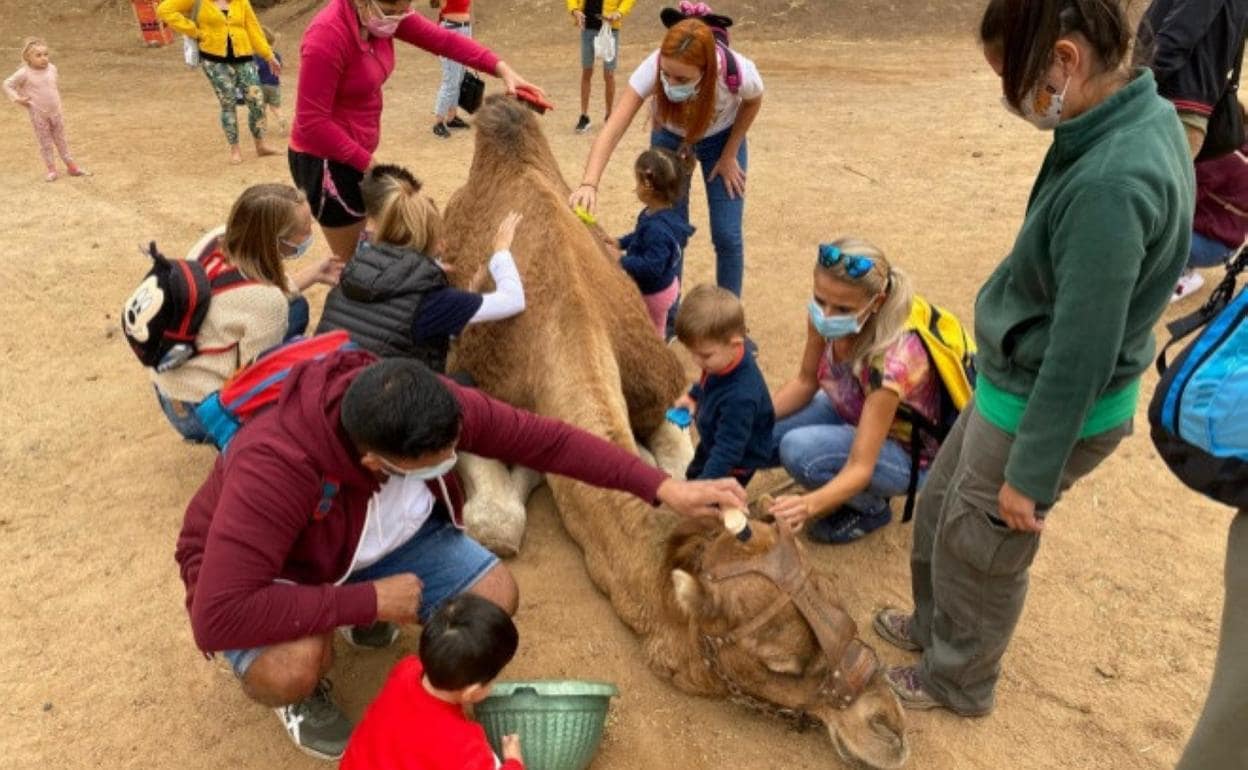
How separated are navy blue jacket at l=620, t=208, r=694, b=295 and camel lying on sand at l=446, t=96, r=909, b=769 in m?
0.22

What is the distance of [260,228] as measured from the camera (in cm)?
409

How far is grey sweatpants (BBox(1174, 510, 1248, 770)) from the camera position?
2252mm

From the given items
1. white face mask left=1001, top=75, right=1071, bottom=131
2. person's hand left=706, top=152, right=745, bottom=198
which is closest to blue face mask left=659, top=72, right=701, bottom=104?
person's hand left=706, top=152, right=745, bottom=198

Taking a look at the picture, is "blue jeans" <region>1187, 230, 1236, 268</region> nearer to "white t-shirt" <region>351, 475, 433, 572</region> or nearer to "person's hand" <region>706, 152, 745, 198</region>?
"person's hand" <region>706, 152, 745, 198</region>

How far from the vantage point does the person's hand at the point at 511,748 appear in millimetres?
2891

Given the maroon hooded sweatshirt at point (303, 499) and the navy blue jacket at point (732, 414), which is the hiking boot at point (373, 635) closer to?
the maroon hooded sweatshirt at point (303, 499)

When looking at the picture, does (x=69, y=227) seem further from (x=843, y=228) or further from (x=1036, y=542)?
(x=1036, y=542)

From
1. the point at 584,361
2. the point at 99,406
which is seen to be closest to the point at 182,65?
the point at 99,406

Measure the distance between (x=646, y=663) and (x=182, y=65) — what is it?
1520cm

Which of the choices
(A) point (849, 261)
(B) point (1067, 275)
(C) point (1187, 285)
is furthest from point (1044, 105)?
(C) point (1187, 285)

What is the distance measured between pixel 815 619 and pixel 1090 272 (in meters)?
1.38

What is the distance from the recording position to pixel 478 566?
3607mm

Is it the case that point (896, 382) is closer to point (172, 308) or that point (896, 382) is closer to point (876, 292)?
point (876, 292)

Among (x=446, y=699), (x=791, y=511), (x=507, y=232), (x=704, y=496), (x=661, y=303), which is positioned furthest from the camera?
(x=661, y=303)
